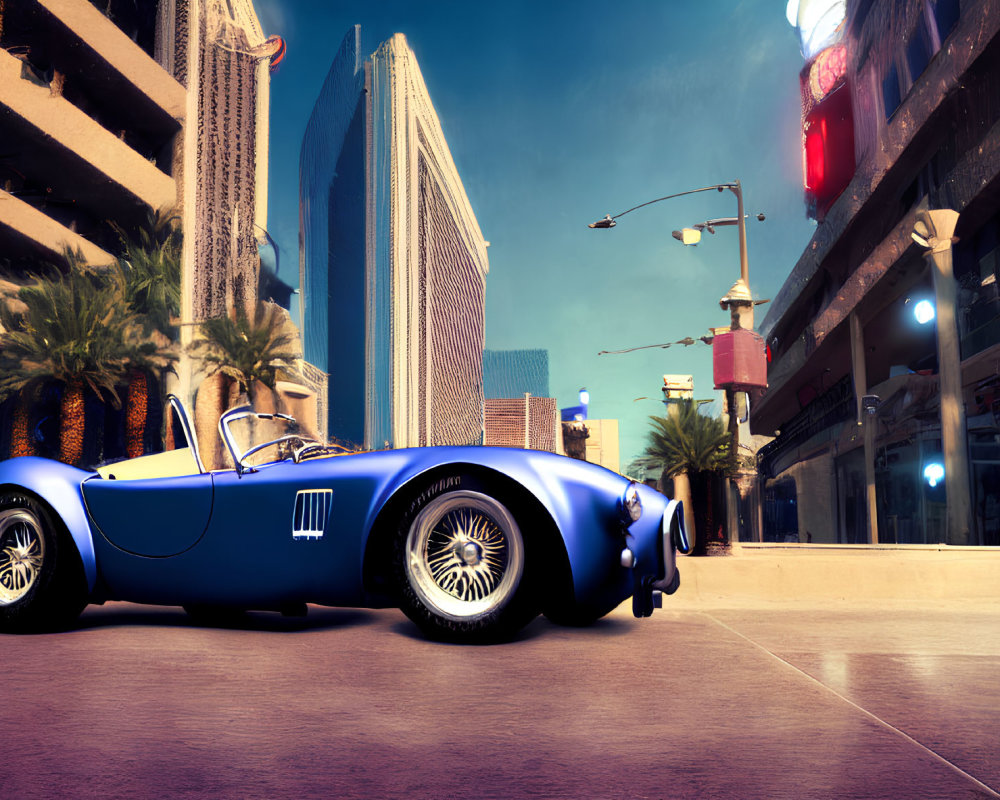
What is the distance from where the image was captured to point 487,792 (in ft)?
5.11

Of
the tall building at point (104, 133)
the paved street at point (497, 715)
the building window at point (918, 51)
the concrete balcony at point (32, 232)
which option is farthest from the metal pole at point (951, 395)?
the concrete balcony at point (32, 232)

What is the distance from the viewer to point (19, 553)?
13.0ft

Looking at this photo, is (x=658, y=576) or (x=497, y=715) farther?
(x=658, y=576)

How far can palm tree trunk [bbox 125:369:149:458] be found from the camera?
25.8 meters

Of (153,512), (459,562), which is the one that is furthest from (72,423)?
(459,562)

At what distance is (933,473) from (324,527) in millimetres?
24007

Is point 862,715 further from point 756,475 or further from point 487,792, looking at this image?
point 756,475

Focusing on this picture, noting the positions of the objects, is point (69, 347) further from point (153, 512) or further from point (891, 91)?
point (891, 91)

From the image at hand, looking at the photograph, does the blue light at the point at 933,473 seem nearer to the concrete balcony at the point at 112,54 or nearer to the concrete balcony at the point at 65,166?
the concrete balcony at the point at 65,166

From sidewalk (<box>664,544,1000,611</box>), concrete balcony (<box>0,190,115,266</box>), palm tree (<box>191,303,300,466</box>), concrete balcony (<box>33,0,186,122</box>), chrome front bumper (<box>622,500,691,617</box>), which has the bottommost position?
sidewalk (<box>664,544,1000,611</box>)

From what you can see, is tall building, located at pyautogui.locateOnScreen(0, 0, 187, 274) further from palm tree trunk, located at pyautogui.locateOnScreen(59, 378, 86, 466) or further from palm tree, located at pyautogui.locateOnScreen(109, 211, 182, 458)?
palm tree trunk, located at pyautogui.locateOnScreen(59, 378, 86, 466)

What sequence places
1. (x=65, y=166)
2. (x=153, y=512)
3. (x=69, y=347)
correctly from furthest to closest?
(x=65, y=166) < (x=69, y=347) < (x=153, y=512)

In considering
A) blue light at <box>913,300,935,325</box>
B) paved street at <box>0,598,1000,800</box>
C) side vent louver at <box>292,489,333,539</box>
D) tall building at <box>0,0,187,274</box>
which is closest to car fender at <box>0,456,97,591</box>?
paved street at <box>0,598,1000,800</box>

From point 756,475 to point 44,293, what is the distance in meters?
44.4
